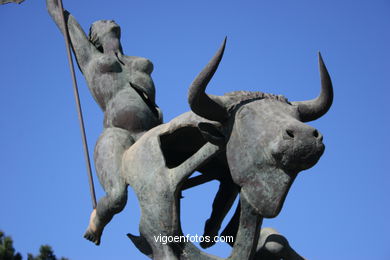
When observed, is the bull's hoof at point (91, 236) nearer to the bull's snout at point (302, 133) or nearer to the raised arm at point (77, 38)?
the raised arm at point (77, 38)

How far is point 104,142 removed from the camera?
Result: 7203 mm

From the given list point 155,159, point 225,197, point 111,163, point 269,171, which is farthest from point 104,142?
point 269,171

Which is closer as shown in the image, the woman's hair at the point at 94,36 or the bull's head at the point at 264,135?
the bull's head at the point at 264,135

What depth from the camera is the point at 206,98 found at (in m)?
6.15

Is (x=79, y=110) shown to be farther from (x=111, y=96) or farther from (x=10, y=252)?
(x=10, y=252)

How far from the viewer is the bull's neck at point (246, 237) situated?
6.29 metres

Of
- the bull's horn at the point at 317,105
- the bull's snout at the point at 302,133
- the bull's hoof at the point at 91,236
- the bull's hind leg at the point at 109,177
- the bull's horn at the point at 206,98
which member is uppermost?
the bull's horn at the point at 206,98

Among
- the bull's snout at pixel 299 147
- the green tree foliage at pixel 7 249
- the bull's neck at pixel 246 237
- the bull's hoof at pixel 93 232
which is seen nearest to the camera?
the bull's snout at pixel 299 147

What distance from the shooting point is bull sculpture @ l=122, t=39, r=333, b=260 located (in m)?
5.98

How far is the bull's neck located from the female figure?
1198 millimetres

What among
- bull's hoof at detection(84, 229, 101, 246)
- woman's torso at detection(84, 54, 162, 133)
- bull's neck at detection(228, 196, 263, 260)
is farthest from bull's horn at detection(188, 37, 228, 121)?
bull's hoof at detection(84, 229, 101, 246)

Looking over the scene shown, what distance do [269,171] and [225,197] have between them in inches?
55.3

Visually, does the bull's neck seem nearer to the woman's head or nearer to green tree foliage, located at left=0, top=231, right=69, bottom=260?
the woman's head

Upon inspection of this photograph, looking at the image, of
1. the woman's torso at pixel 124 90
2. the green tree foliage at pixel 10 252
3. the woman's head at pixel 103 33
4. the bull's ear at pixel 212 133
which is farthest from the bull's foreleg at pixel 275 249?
the green tree foliage at pixel 10 252
